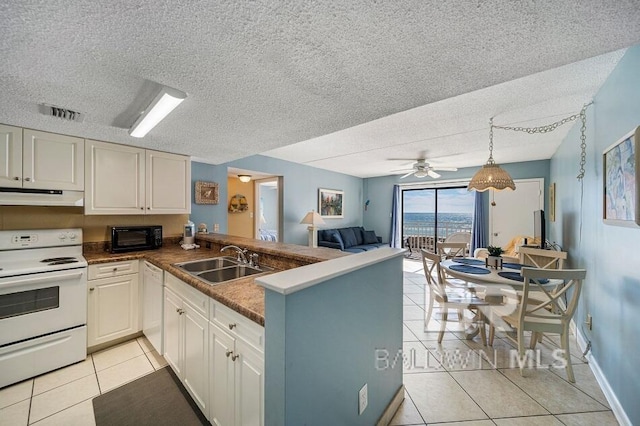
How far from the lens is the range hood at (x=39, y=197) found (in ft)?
6.89

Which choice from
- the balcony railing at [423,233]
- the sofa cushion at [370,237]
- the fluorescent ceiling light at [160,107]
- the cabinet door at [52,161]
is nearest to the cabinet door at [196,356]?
the fluorescent ceiling light at [160,107]

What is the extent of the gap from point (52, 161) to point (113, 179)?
1.52 feet

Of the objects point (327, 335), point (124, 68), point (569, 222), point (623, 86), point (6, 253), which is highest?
point (623, 86)

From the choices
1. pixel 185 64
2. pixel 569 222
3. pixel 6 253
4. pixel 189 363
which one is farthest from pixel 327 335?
pixel 569 222

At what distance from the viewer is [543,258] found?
11.1 feet

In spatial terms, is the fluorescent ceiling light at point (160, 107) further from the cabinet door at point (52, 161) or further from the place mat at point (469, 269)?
the place mat at point (469, 269)

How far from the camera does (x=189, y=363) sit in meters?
1.71

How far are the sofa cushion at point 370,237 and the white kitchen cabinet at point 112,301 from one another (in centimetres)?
527

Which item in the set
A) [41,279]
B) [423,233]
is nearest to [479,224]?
[423,233]

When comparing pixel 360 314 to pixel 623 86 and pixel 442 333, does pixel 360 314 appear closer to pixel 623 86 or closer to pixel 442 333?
pixel 442 333

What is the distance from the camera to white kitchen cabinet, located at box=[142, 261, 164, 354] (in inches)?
86.0

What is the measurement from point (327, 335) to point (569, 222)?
3901 millimetres

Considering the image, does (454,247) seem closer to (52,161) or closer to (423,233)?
(423,233)

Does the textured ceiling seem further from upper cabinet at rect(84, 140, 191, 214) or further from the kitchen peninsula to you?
the kitchen peninsula
